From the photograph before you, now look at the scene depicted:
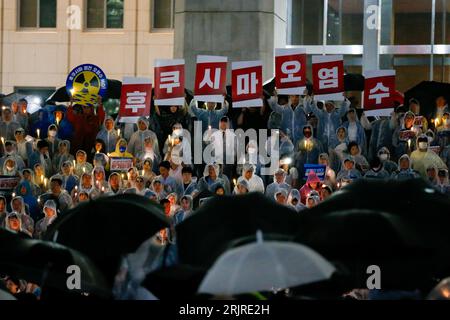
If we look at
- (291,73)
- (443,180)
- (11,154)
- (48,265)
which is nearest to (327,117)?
(291,73)

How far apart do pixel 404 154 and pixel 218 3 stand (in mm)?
9426

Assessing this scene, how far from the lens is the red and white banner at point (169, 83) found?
69.6ft

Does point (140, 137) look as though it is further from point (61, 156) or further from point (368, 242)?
point (368, 242)

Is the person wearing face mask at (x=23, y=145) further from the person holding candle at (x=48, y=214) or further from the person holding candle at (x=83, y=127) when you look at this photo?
the person holding candle at (x=48, y=214)

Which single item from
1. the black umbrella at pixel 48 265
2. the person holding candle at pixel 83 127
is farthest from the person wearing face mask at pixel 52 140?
the black umbrella at pixel 48 265

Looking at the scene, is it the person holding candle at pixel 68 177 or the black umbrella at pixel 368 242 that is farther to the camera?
the person holding candle at pixel 68 177

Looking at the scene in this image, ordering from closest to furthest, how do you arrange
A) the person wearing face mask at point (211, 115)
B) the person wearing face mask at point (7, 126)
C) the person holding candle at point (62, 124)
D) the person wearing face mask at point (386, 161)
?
the person wearing face mask at point (386, 161), the person wearing face mask at point (211, 115), the person wearing face mask at point (7, 126), the person holding candle at point (62, 124)

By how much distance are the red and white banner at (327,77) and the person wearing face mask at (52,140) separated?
4.03m

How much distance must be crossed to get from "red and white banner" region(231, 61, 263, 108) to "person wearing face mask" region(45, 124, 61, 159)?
289 centimetres

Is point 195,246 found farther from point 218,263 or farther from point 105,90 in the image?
point 105,90

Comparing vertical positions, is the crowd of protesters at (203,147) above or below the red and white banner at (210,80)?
below

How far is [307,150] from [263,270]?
12.8 metres

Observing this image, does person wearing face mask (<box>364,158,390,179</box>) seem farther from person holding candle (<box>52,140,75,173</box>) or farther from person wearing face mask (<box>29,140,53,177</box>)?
person wearing face mask (<box>29,140,53,177</box>)

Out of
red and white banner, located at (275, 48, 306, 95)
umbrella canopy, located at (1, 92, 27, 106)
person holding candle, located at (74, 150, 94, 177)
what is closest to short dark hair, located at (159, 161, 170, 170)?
person holding candle, located at (74, 150, 94, 177)
